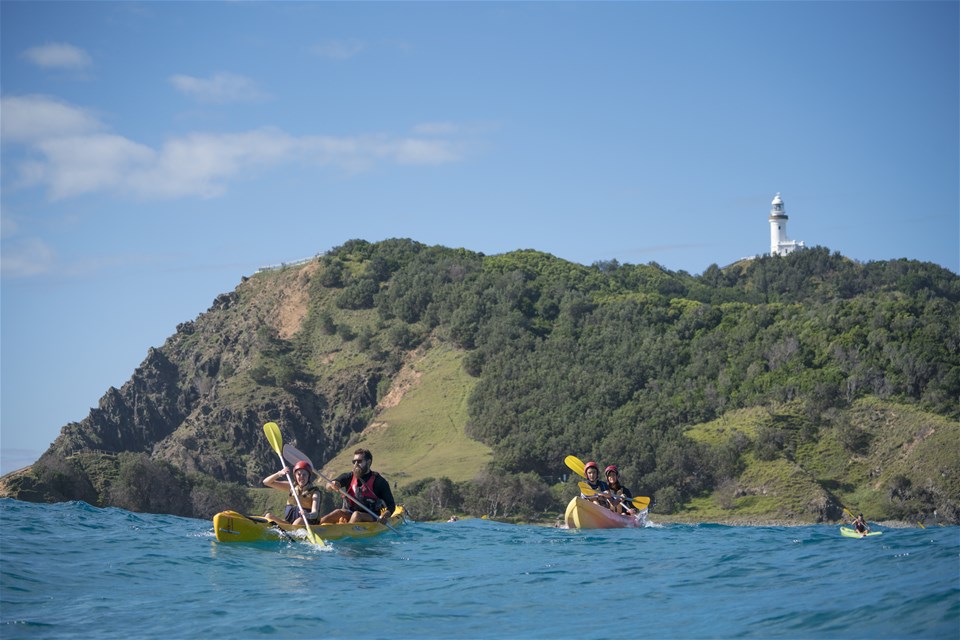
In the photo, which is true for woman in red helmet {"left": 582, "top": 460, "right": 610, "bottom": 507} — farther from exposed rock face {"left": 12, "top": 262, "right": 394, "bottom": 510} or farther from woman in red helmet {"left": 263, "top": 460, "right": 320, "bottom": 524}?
exposed rock face {"left": 12, "top": 262, "right": 394, "bottom": 510}

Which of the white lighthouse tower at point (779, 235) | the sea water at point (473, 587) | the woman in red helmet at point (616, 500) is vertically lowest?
the sea water at point (473, 587)

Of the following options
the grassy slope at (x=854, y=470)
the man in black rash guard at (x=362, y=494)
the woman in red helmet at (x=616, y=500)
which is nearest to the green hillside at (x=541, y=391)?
the grassy slope at (x=854, y=470)

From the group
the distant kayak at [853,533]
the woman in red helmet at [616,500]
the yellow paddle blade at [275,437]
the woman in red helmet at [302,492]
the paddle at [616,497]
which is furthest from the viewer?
the paddle at [616,497]

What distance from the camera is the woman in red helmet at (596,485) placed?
92.7 ft

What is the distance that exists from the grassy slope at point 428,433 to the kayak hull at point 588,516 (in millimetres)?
49605

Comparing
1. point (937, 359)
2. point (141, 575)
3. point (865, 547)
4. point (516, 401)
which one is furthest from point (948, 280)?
point (141, 575)

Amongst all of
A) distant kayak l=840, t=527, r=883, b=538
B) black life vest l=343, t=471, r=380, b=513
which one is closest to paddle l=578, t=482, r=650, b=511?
distant kayak l=840, t=527, r=883, b=538

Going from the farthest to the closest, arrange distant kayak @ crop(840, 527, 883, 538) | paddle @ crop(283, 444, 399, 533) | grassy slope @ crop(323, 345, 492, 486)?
1. grassy slope @ crop(323, 345, 492, 486)
2. distant kayak @ crop(840, 527, 883, 538)
3. paddle @ crop(283, 444, 399, 533)

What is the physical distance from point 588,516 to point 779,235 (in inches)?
4724

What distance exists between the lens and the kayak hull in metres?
27.4

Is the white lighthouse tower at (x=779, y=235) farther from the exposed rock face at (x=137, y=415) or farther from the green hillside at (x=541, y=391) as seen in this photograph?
the exposed rock face at (x=137, y=415)

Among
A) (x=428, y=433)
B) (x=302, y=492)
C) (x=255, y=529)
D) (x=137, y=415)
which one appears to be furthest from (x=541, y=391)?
(x=255, y=529)

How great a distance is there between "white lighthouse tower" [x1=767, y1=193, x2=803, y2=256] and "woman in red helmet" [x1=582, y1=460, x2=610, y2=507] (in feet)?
377

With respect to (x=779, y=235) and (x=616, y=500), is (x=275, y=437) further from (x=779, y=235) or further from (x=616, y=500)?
(x=779, y=235)
